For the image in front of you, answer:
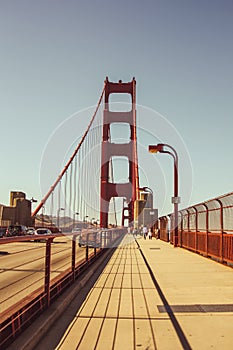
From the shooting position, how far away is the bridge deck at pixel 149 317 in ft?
15.3

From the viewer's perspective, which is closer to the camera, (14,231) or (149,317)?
(149,317)

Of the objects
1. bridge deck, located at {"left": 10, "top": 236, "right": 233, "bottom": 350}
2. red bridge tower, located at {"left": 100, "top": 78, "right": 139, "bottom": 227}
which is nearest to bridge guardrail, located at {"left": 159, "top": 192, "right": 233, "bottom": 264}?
bridge deck, located at {"left": 10, "top": 236, "right": 233, "bottom": 350}

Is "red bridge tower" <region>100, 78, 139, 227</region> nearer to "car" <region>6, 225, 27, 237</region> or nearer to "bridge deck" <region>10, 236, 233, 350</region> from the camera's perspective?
"car" <region>6, 225, 27, 237</region>

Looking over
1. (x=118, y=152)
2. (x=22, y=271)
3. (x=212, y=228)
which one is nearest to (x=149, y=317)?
(x=22, y=271)

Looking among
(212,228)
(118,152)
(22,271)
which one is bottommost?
(22,271)

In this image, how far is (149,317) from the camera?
5.86 meters

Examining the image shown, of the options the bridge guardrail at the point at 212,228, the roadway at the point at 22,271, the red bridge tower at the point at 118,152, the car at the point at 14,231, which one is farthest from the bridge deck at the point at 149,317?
the red bridge tower at the point at 118,152

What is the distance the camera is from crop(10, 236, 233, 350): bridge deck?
4.65 m

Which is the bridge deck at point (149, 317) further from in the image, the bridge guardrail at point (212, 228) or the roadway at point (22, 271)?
the bridge guardrail at point (212, 228)

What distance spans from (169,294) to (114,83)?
62.1 metres

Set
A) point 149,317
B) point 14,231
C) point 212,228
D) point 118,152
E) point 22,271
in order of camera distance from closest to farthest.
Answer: point 149,317 → point 22,271 → point 212,228 → point 14,231 → point 118,152

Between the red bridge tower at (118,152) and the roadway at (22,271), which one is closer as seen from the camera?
the roadway at (22,271)

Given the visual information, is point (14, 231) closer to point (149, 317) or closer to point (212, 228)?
point (212, 228)

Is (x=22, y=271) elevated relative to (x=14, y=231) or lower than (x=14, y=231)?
lower
